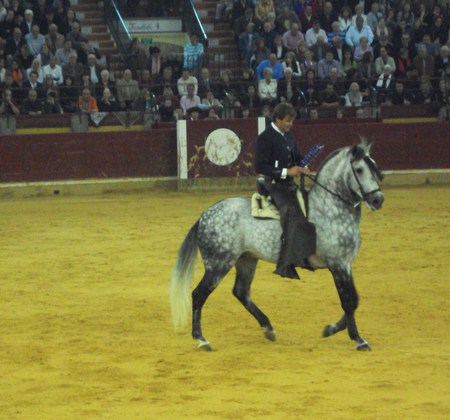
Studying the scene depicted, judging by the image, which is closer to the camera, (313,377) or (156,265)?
(313,377)

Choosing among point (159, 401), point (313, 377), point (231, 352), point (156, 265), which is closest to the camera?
point (159, 401)

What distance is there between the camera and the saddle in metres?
8.50

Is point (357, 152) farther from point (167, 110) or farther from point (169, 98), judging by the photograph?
point (167, 110)

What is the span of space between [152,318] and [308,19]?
15.1 meters

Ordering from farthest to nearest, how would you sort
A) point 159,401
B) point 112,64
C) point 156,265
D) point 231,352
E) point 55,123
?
point 112,64 < point 55,123 < point 156,265 < point 231,352 < point 159,401

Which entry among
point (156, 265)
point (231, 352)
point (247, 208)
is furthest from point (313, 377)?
point (156, 265)

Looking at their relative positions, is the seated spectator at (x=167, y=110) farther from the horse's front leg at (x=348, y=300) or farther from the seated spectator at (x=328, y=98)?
the horse's front leg at (x=348, y=300)

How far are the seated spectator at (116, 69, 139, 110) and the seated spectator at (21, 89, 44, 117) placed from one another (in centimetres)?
154

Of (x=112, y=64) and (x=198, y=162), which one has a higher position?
(x=112, y=64)

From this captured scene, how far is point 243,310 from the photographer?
32.9ft

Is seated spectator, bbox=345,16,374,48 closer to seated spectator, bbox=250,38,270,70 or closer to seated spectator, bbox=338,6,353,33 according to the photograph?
seated spectator, bbox=338,6,353,33

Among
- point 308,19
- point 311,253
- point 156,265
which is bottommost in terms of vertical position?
point 156,265

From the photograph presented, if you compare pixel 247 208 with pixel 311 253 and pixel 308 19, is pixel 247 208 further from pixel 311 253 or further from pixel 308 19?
pixel 308 19

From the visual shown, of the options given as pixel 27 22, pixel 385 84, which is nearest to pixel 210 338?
pixel 385 84
